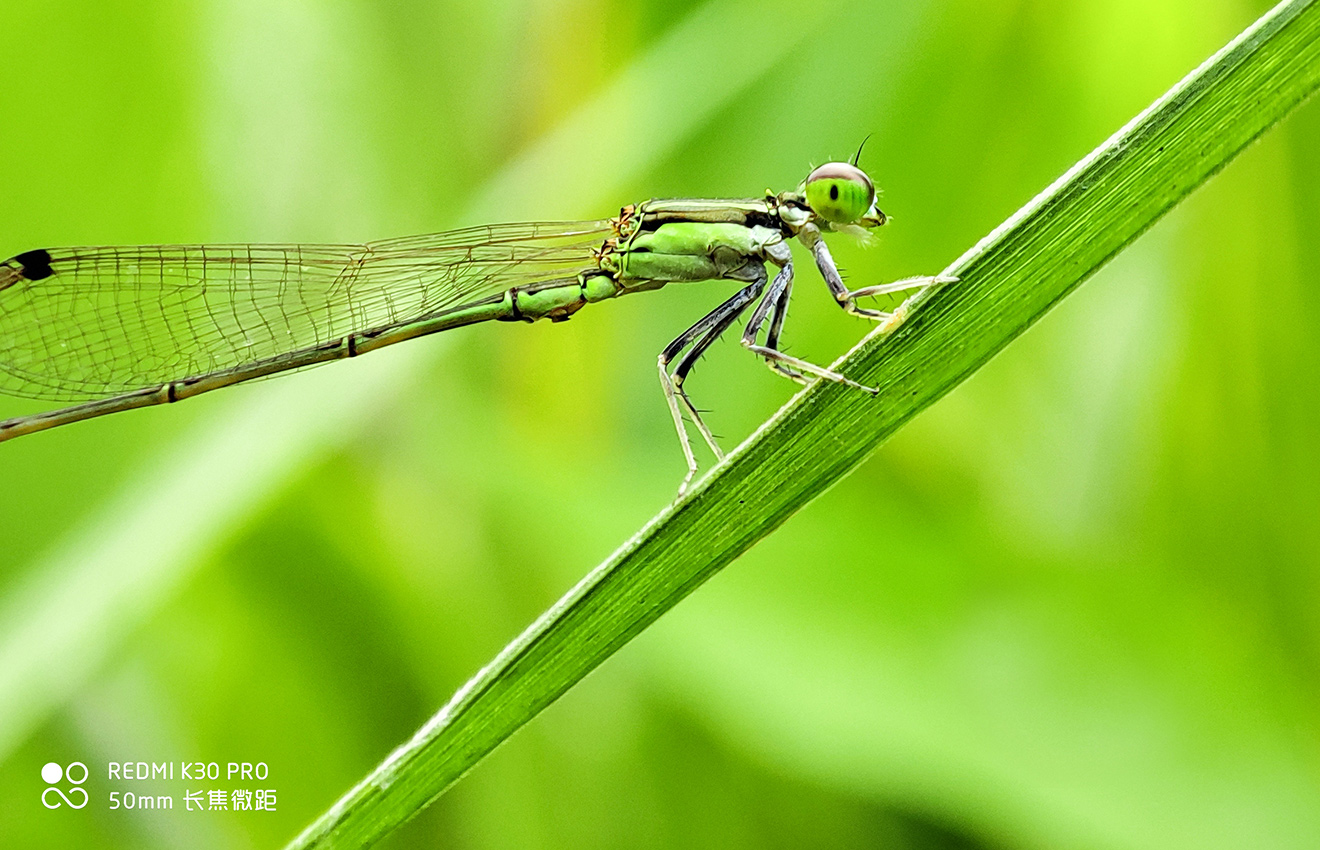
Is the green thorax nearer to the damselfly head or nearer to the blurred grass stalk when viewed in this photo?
the damselfly head

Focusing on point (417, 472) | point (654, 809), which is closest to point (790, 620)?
point (654, 809)

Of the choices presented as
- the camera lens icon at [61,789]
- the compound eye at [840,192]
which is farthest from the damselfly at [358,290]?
the camera lens icon at [61,789]

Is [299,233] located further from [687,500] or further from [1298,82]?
[1298,82]

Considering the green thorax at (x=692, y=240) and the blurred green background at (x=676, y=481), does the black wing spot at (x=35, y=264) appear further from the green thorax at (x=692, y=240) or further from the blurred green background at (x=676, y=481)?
the green thorax at (x=692, y=240)

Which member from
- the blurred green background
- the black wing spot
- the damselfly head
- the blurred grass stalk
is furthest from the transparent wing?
the blurred grass stalk

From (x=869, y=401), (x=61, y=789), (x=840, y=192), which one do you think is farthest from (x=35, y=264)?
(x=869, y=401)
